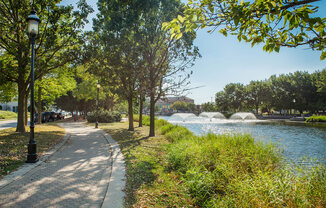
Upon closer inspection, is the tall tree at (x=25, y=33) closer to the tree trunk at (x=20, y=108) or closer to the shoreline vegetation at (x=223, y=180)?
the tree trunk at (x=20, y=108)

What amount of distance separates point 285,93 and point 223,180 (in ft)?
215

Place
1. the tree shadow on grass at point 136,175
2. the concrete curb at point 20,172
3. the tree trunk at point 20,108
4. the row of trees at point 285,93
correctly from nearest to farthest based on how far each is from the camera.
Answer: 1. the tree shadow on grass at point 136,175
2. the concrete curb at point 20,172
3. the tree trunk at point 20,108
4. the row of trees at point 285,93

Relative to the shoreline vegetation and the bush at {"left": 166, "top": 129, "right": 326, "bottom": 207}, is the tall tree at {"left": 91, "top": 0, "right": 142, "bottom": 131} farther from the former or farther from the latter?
the bush at {"left": 166, "top": 129, "right": 326, "bottom": 207}

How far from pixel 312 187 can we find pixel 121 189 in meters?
4.04

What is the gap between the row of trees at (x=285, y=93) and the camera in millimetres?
52750

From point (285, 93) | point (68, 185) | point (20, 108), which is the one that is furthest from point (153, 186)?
point (285, 93)

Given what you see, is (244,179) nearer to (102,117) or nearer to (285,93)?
(102,117)

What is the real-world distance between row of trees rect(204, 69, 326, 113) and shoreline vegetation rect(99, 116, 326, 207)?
1923 inches

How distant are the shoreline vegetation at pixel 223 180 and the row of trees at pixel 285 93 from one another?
4884 cm

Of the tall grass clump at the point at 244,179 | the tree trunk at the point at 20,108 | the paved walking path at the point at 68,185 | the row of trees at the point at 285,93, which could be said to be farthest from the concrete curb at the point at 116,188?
the row of trees at the point at 285,93

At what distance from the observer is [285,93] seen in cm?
5831

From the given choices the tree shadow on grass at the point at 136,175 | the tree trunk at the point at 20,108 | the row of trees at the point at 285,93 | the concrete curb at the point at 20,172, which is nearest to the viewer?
the tree shadow on grass at the point at 136,175

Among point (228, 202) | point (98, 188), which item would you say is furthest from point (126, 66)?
point (228, 202)

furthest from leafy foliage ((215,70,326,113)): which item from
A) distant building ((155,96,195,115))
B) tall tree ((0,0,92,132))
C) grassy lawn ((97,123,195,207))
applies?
grassy lawn ((97,123,195,207))
